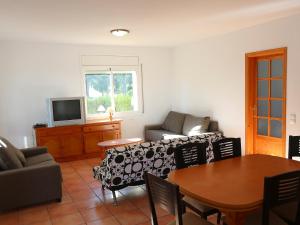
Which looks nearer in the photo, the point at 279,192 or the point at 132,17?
the point at 279,192

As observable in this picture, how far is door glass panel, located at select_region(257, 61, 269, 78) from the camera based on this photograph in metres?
4.70

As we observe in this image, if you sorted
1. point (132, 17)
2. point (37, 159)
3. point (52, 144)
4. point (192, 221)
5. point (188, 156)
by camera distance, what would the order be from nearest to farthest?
point (192, 221) < point (188, 156) < point (132, 17) < point (37, 159) < point (52, 144)

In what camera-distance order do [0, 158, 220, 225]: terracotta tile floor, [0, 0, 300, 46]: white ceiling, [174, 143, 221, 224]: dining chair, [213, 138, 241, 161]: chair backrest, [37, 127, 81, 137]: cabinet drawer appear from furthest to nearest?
1. [37, 127, 81, 137]: cabinet drawer
2. [0, 0, 300, 46]: white ceiling
3. [0, 158, 220, 225]: terracotta tile floor
4. [213, 138, 241, 161]: chair backrest
5. [174, 143, 221, 224]: dining chair

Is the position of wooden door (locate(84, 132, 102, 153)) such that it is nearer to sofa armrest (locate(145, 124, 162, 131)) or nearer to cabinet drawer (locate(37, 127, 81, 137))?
cabinet drawer (locate(37, 127, 81, 137))

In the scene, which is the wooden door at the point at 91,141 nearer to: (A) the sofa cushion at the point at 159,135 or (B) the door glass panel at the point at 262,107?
(A) the sofa cushion at the point at 159,135

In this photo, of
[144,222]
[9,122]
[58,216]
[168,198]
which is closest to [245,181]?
[168,198]

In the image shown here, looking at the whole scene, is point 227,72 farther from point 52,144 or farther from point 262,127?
point 52,144

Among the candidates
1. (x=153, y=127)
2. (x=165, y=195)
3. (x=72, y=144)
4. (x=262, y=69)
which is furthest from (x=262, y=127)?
(x=72, y=144)

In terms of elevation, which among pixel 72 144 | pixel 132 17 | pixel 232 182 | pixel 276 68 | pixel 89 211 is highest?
pixel 132 17

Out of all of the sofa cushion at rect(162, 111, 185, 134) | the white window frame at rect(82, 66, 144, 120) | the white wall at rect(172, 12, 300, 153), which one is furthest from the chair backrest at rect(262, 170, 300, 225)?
the white window frame at rect(82, 66, 144, 120)

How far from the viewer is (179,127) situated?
20.6ft

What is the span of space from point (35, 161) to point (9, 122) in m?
1.84

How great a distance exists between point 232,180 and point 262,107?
3046 millimetres

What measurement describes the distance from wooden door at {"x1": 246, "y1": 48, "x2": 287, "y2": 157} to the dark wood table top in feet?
6.40
